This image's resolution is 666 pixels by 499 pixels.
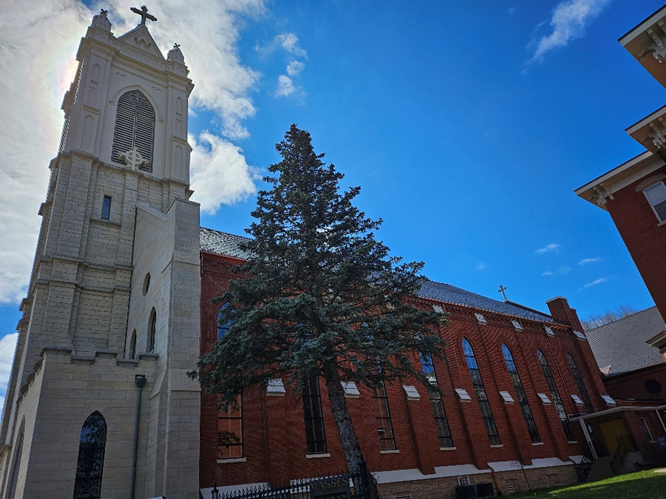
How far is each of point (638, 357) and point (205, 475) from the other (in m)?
35.7

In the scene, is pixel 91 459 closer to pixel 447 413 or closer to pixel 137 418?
pixel 137 418

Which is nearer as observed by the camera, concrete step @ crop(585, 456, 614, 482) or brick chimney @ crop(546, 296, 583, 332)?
concrete step @ crop(585, 456, 614, 482)

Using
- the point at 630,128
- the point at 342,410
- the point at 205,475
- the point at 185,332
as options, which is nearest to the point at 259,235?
the point at 185,332

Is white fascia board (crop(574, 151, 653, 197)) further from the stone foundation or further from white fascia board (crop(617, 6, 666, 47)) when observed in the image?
the stone foundation

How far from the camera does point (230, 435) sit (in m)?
15.3

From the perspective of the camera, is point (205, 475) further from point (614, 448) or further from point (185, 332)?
point (614, 448)

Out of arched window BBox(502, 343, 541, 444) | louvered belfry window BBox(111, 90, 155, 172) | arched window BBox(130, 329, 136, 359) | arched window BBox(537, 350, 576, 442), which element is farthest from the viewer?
arched window BBox(537, 350, 576, 442)

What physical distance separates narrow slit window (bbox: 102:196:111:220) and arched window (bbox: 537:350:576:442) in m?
29.5

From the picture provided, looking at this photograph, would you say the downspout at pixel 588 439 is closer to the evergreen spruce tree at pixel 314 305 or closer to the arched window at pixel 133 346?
the evergreen spruce tree at pixel 314 305

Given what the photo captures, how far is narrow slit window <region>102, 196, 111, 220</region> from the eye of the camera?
2119cm

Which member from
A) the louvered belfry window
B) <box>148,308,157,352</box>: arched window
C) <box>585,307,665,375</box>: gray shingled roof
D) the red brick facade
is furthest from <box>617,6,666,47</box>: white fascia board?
<box>585,307,665,375</box>: gray shingled roof

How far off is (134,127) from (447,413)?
A: 23.3 meters

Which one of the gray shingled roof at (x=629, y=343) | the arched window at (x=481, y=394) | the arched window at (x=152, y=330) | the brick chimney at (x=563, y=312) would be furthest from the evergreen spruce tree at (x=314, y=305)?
the gray shingled roof at (x=629, y=343)

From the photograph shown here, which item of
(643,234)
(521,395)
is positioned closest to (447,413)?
(521,395)
